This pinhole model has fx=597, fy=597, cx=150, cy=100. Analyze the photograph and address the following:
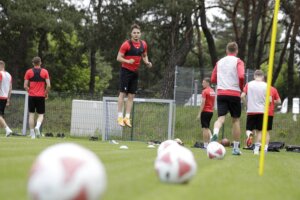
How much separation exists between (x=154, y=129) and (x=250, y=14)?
21228mm

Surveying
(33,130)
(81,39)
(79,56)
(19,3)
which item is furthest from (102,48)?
(33,130)

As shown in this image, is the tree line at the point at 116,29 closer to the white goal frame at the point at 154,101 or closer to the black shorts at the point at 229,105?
the white goal frame at the point at 154,101

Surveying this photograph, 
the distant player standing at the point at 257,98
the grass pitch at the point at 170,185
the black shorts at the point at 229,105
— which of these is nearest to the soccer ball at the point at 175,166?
the grass pitch at the point at 170,185

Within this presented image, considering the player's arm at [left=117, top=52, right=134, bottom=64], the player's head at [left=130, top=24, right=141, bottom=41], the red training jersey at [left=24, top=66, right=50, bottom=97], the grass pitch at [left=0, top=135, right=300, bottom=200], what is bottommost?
the grass pitch at [left=0, top=135, right=300, bottom=200]

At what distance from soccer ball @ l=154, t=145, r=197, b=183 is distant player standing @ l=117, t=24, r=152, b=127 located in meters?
7.08

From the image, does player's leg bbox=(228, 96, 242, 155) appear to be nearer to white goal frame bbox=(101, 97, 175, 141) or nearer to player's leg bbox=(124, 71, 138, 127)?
player's leg bbox=(124, 71, 138, 127)

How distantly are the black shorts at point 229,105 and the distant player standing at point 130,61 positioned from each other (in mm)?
2002

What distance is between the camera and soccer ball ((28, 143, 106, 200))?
12.8ft

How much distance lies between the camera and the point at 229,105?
1228 centimetres

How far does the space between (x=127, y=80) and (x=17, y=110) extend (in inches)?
403

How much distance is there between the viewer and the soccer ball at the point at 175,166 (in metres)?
5.75

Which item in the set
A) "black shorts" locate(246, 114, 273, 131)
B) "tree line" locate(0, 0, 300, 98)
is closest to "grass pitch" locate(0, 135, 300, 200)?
"black shorts" locate(246, 114, 273, 131)

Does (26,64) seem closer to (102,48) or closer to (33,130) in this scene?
(102,48)

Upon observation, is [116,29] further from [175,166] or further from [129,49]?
[175,166]
